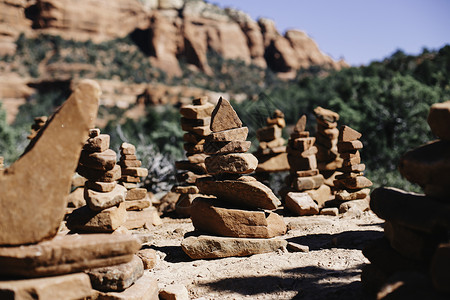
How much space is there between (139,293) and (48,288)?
1.11 m

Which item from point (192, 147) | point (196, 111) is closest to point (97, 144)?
point (196, 111)

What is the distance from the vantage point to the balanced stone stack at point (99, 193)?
17.0 ft

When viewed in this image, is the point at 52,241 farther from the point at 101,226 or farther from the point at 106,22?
the point at 106,22

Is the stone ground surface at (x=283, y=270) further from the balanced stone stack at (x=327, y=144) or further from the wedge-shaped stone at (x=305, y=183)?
the balanced stone stack at (x=327, y=144)

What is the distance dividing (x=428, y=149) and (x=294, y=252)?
289 cm

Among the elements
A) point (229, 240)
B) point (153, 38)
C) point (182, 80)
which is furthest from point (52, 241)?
point (153, 38)

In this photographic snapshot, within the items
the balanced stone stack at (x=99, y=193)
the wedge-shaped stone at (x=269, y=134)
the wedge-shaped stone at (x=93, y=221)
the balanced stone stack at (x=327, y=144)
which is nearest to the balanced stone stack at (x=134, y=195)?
the balanced stone stack at (x=99, y=193)

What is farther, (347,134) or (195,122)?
(195,122)

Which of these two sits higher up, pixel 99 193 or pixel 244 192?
pixel 244 192

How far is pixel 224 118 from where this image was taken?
19.8ft

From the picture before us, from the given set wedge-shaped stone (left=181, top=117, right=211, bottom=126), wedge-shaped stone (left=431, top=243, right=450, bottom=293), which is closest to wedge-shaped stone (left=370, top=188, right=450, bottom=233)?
wedge-shaped stone (left=431, top=243, right=450, bottom=293)

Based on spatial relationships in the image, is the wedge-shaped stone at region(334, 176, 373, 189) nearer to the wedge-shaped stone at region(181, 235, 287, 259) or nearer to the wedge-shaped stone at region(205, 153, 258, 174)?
the wedge-shaped stone at region(181, 235, 287, 259)

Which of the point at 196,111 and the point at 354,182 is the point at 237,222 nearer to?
the point at 196,111

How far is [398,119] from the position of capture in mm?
20109
